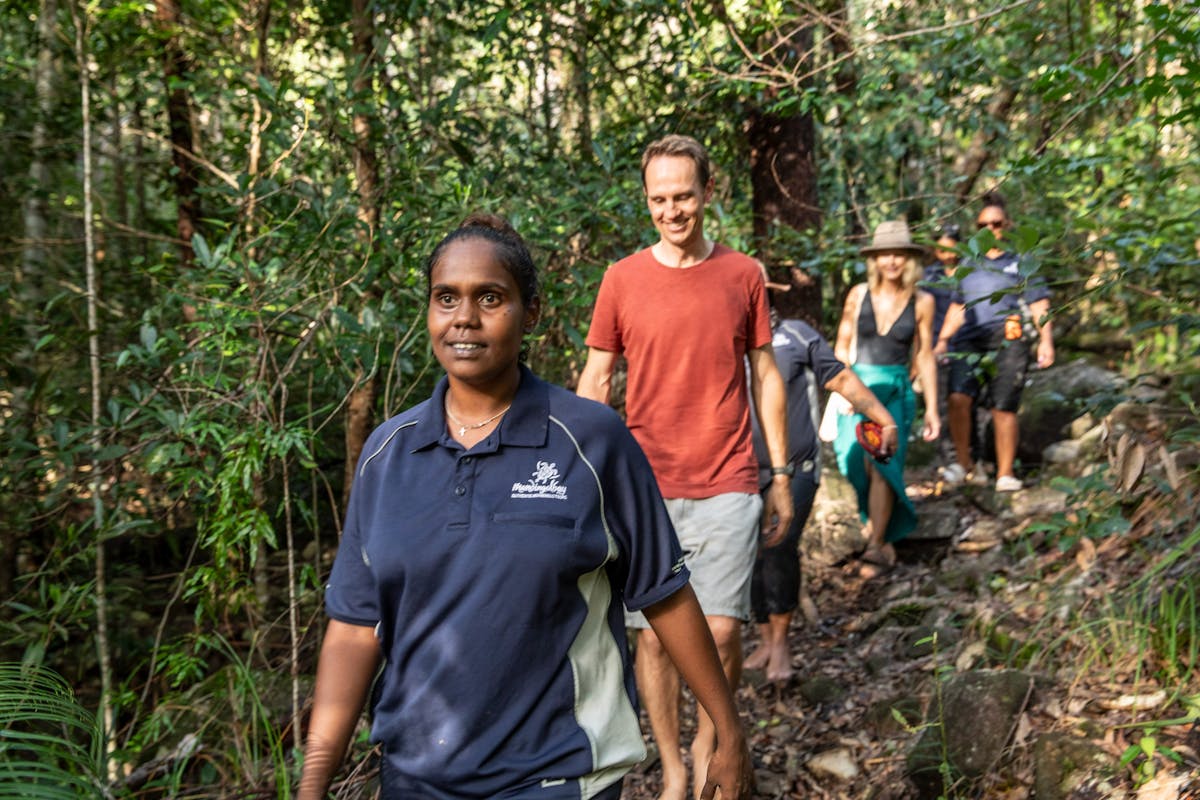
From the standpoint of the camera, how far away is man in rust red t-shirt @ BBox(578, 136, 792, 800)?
3.91m

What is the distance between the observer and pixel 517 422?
216 centimetres

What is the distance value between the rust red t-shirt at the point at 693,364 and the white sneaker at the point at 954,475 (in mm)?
5016

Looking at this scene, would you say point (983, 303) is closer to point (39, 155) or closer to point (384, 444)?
point (384, 444)

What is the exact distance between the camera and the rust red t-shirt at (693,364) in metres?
3.91

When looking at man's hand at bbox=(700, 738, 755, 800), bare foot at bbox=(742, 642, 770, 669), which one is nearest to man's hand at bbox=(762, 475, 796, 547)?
bare foot at bbox=(742, 642, 770, 669)

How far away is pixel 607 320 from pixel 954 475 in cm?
538

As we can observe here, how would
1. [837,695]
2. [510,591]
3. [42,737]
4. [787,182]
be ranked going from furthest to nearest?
[787,182]
[837,695]
[42,737]
[510,591]

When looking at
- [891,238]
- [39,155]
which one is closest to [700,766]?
[891,238]

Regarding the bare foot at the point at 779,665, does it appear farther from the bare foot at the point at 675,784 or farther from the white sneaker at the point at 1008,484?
the white sneaker at the point at 1008,484

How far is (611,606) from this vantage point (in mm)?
2219

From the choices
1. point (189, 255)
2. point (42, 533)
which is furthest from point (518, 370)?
point (189, 255)

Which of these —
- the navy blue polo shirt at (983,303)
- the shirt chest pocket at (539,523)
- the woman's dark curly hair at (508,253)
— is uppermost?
the navy blue polo shirt at (983,303)

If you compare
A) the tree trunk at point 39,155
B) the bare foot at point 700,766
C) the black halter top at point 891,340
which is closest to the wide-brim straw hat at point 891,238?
the black halter top at point 891,340

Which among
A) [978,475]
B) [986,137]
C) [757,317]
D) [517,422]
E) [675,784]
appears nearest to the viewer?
[517,422]
